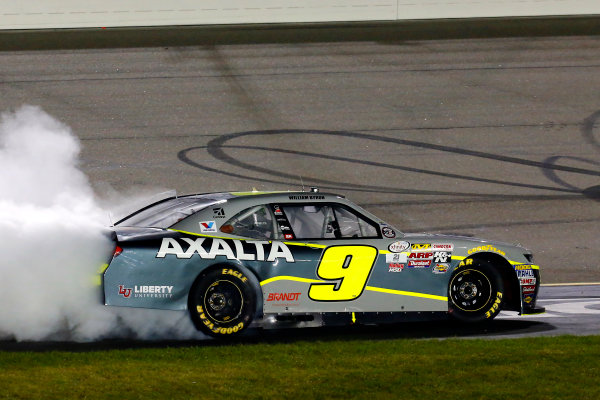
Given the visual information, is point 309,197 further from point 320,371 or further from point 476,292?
point 320,371

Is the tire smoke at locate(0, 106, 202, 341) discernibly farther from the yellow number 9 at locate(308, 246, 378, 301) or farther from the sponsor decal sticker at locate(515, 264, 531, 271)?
the sponsor decal sticker at locate(515, 264, 531, 271)

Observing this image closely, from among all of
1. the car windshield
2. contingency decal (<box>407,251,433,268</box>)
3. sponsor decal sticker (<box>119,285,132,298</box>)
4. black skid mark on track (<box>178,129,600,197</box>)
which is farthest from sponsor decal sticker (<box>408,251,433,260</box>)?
black skid mark on track (<box>178,129,600,197</box>)

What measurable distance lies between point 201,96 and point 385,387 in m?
17.2

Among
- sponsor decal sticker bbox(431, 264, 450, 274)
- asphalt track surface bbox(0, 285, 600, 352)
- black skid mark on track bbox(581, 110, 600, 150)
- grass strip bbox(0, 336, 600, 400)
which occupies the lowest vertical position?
grass strip bbox(0, 336, 600, 400)

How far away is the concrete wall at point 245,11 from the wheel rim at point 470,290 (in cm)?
2114

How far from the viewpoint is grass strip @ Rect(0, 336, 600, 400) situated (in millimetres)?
6953

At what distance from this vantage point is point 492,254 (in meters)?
10.1

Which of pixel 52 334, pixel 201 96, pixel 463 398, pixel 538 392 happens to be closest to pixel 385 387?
pixel 463 398

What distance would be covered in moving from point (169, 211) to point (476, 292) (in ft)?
10.1

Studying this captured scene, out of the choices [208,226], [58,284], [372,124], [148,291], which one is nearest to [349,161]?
[372,124]

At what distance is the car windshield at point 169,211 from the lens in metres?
9.52

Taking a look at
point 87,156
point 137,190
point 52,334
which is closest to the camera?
point 52,334

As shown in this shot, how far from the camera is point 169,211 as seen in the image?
9.80m

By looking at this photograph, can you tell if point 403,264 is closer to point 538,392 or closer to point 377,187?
point 538,392
